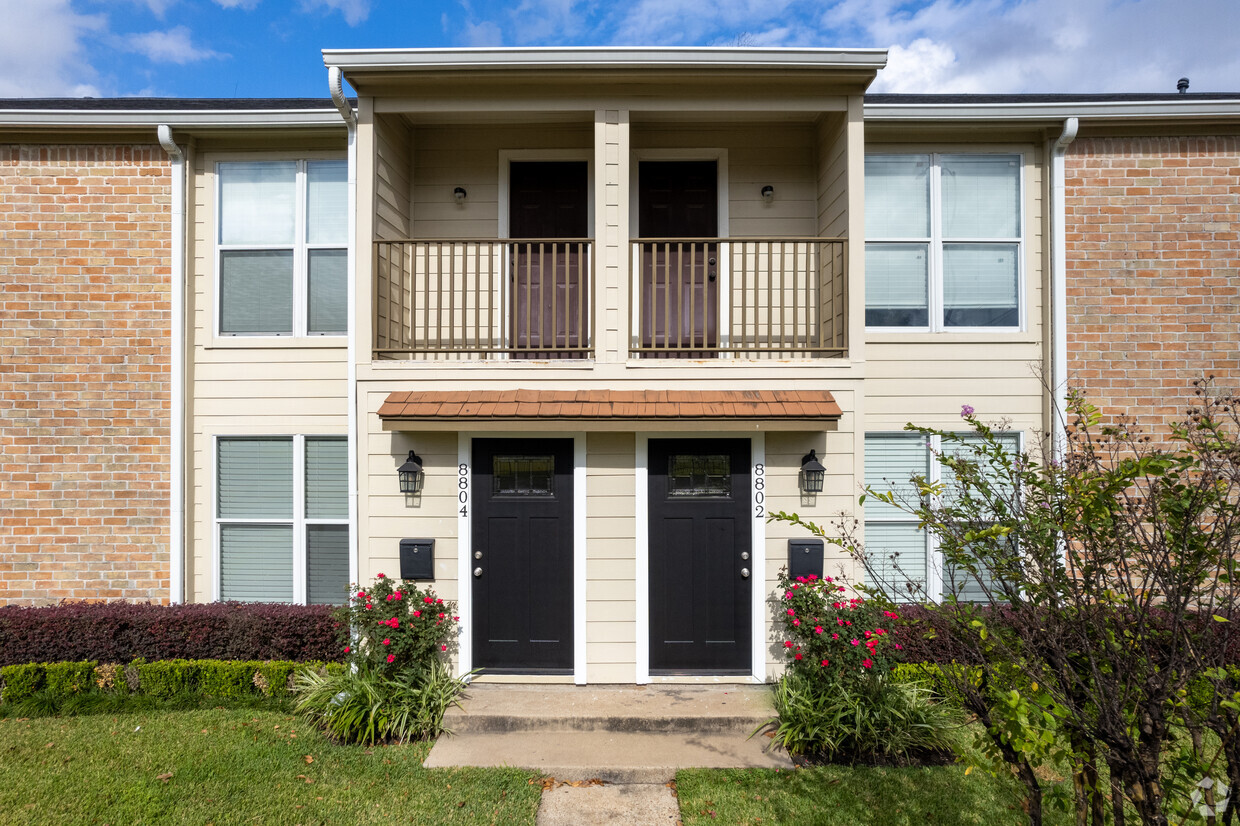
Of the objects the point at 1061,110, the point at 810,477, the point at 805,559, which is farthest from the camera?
the point at 1061,110

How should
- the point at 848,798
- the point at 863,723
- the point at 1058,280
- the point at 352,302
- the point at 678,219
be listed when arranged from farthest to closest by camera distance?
the point at 678,219, the point at 1058,280, the point at 352,302, the point at 863,723, the point at 848,798

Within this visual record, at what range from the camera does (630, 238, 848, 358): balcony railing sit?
18.2 feet

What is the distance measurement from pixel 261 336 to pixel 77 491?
2.34 metres

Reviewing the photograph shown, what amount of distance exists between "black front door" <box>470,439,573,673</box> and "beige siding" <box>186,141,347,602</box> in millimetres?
2030

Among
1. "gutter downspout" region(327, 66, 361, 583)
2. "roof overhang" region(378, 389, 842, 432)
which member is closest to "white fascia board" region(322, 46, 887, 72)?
"gutter downspout" region(327, 66, 361, 583)

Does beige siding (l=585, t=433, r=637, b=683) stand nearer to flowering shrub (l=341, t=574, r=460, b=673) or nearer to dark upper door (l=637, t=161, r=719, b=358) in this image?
flowering shrub (l=341, t=574, r=460, b=673)

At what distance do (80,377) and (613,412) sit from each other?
5.41 m

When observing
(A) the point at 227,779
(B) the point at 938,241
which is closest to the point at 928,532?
(B) the point at 938,241

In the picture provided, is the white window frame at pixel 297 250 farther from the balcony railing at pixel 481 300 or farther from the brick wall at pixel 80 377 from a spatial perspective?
the balcony railing at pixel 481 300

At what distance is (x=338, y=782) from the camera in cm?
421

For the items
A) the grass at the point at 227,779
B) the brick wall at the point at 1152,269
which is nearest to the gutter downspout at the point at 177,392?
the grass at the point at 227,779

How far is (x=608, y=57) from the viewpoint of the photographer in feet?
17.1

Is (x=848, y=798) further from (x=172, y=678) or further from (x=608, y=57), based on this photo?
(x=608, y=57)

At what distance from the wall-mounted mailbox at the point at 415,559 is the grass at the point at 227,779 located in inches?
52.2
